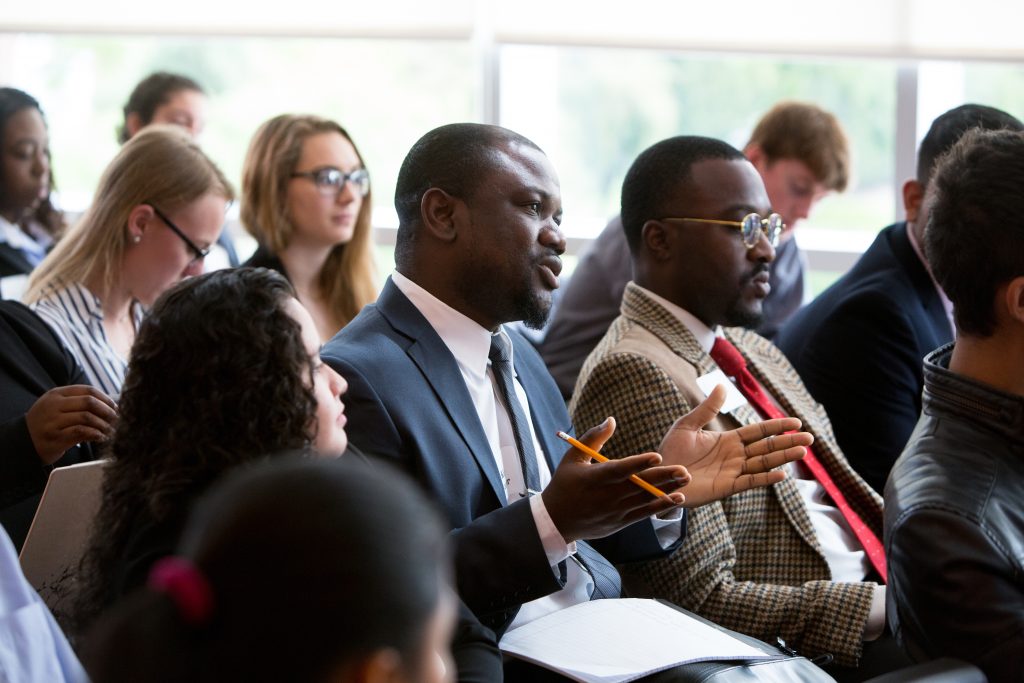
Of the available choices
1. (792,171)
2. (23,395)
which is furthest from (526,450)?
(792,171)

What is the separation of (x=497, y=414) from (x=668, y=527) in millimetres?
367

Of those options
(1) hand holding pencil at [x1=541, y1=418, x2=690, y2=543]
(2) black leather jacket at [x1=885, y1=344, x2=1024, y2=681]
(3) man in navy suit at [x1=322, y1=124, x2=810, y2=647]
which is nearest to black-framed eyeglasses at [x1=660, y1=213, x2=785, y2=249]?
(3) man in navy suit at [x1=322, y1=124, x2=810, y2=647]

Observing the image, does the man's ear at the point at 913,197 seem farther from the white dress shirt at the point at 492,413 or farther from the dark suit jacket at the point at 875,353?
the white dress shirt at the point at 492,413

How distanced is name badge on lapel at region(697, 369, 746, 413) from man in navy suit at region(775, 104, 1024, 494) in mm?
598

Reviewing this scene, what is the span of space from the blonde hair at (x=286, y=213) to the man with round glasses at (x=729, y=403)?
1141mm

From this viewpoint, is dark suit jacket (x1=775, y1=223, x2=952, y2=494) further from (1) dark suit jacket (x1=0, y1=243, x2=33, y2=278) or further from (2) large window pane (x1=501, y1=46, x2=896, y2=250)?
(1) dark suit jacket (x1=0, y1=243, x2=33, y2=278)

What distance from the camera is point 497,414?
6.97ft

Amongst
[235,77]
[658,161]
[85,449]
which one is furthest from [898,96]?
[85,449]

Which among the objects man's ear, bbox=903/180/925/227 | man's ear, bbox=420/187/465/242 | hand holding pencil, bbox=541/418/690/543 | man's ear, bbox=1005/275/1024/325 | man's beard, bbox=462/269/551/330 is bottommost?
hand holding pencil, bbox=541/418/690/543

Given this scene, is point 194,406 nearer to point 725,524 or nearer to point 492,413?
point 492,413

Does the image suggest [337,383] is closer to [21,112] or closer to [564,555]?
[564,555]

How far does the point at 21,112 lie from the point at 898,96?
3.17m

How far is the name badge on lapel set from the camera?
2334mm

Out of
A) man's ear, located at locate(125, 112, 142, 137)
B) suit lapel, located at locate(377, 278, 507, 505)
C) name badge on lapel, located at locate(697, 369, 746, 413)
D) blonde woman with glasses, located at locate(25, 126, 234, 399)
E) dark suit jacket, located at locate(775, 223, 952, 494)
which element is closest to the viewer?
suit lapel, located at locate(377, 278, 507, 505)
